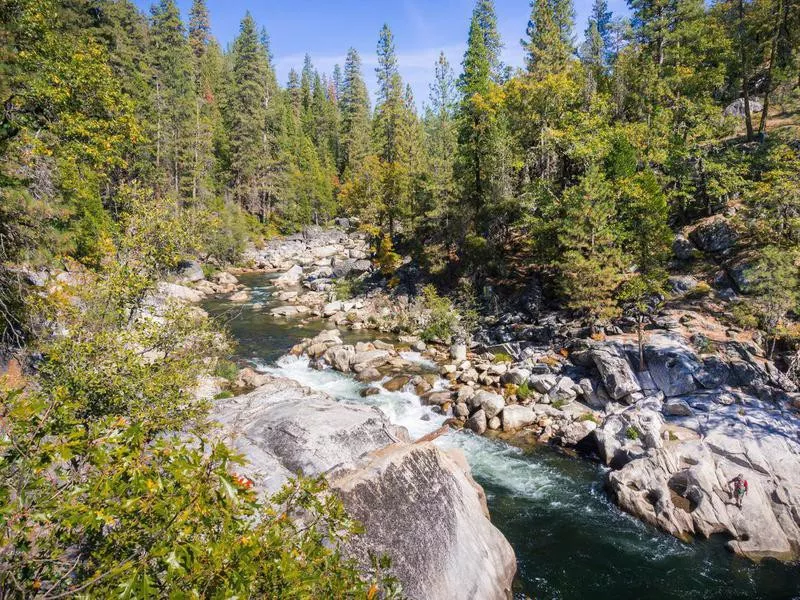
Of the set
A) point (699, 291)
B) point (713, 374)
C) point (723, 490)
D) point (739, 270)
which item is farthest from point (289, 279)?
point (723, 490)

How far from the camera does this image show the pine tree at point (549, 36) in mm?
27891

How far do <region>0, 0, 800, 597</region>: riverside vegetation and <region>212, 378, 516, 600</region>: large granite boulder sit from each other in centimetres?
67

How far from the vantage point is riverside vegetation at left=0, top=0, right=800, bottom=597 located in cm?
281

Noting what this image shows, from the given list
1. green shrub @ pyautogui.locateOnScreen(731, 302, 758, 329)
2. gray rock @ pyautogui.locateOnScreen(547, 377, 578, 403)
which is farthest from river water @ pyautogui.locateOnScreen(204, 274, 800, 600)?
green shrub @ pyautogui.locateOnScreen(731, 302, 758, 329)

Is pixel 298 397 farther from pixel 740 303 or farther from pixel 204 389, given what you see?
pixel 740 303

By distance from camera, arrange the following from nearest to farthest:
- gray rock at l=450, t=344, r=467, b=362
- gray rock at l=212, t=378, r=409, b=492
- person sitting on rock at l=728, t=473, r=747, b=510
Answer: gray rock at l=212, t=378, r=409, b=492 < person sitting on rock at l=728, t=473, r=747, b=510 < gray rock at l=450, t=344, r=467, b=362

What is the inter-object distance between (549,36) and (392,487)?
1188 inches

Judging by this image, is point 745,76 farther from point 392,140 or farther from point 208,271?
point 208,271

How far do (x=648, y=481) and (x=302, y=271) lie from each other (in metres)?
37.5

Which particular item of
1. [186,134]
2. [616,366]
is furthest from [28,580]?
[186,134]

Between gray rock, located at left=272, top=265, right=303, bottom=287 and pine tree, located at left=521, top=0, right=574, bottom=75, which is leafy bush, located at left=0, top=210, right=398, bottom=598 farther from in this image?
gray rock, located at left=272, top=265, right=303, bottom=287

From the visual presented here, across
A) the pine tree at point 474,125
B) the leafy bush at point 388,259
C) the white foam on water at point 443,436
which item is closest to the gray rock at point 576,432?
the white foam on water at point 443,436

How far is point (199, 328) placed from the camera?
8648mm

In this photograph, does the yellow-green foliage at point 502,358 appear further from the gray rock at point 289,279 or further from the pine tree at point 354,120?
the pine tree at point 354,120
